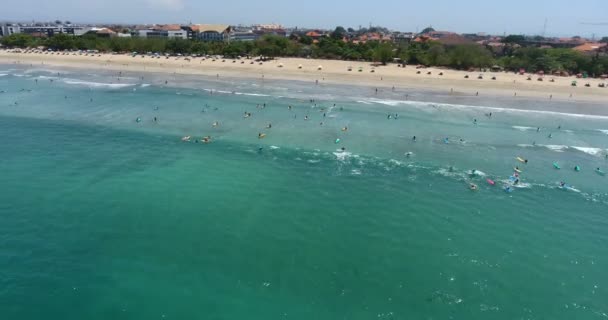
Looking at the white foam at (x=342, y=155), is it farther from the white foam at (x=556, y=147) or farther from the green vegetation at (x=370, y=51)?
the green vegetation at (x=370, y=51)

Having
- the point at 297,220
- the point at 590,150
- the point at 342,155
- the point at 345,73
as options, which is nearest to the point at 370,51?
the point at 345,73

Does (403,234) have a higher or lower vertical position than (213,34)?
lower

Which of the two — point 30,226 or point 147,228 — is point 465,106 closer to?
point 147,228

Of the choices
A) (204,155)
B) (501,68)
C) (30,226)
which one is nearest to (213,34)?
(501,68)

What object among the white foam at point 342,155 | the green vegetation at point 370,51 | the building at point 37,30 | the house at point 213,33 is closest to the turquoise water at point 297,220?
Answer: the white foam at point 342,155

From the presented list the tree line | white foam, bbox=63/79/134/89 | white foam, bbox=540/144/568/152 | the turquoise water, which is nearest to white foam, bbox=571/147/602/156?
the turquoise water

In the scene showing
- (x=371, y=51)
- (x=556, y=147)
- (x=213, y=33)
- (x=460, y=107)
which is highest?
(x=213, y=33)

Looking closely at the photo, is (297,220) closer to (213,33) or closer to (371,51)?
(371,51)
